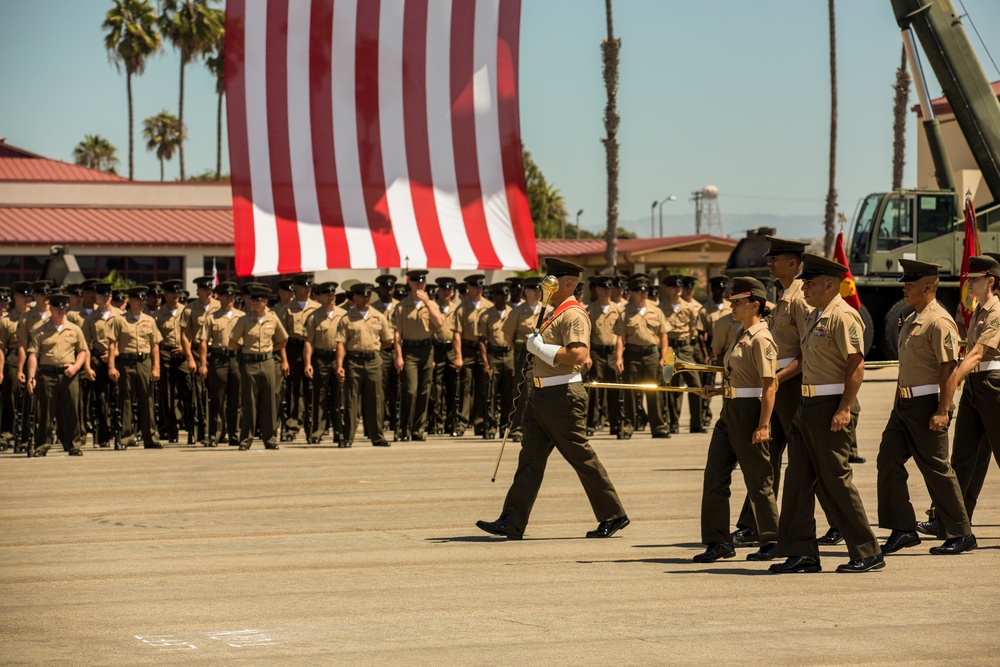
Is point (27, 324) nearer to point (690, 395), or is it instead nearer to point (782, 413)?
point (690, 395)

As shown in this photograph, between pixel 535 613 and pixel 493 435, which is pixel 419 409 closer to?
pixel 493 435

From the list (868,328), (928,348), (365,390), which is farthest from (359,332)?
(868,328)

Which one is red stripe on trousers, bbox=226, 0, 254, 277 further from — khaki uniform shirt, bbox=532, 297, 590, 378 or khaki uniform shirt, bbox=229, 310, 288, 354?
khaki uniform shirt, bbox=532, 297, 590, 378

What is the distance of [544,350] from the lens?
10.2m

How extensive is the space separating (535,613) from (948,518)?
3.38m

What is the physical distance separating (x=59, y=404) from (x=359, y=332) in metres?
3.62

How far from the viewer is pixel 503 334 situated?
62.0 ft

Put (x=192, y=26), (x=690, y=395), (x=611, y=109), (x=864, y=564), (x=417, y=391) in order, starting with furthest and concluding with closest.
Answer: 1. (x=192, y=26)
2. (x=611, y=109)
3. (x=690, y=395)
4. (x=417, y=391)
5. (x=864, y=564)

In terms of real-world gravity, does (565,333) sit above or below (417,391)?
above

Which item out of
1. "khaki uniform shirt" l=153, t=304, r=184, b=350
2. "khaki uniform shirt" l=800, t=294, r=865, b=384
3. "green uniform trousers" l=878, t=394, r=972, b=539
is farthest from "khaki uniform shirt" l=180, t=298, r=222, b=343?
"khaki uniform shirt" l=800, t=294, r=865, b=384

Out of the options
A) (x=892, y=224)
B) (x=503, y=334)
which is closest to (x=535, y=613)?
(x=503, y=334)

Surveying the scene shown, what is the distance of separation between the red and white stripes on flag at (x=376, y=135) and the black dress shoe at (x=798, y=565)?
11969mm

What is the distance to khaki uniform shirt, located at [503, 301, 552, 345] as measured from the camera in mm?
18359

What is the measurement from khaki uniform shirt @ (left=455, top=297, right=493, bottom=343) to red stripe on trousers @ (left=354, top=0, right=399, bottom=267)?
5.75 feet
